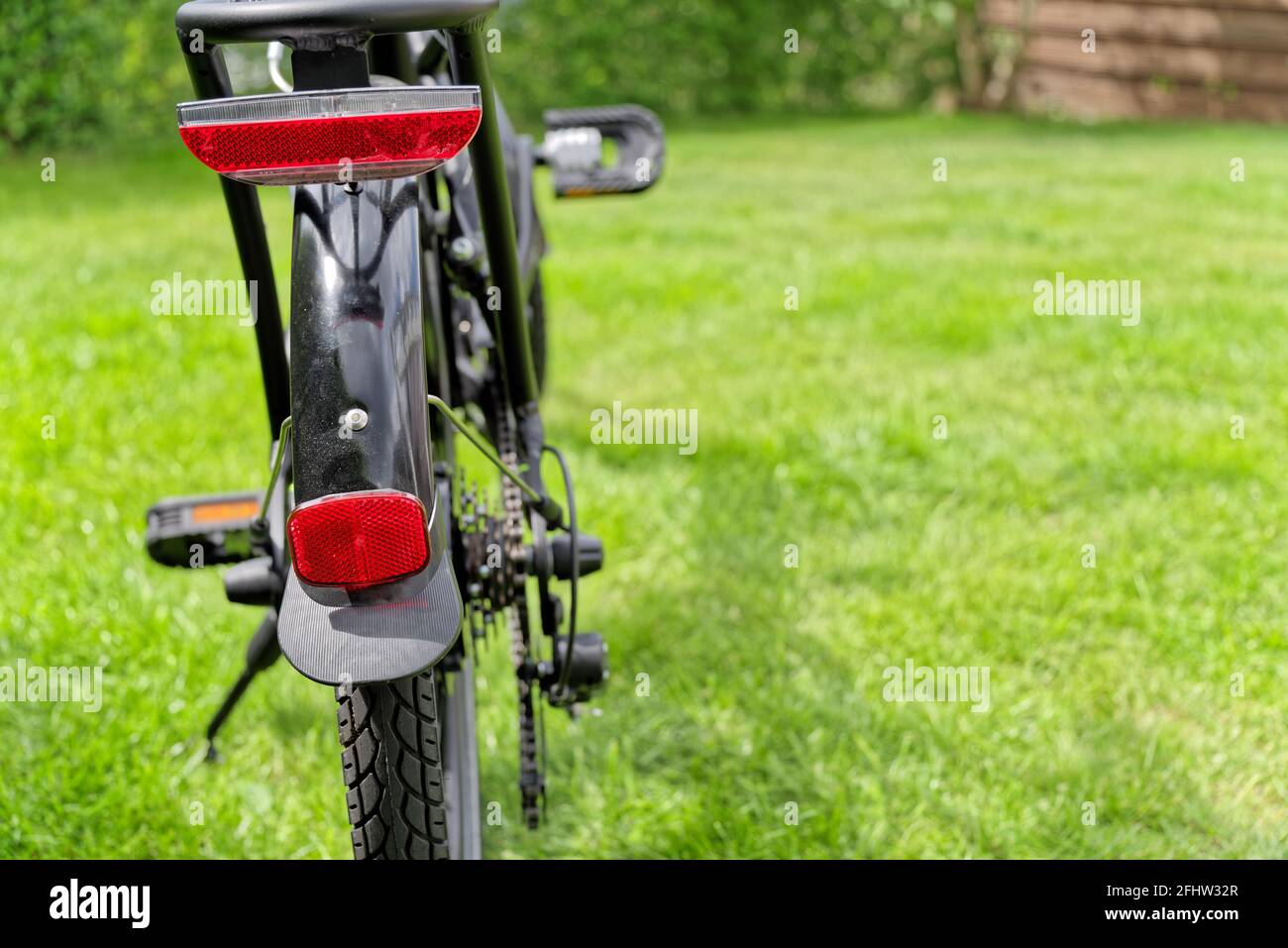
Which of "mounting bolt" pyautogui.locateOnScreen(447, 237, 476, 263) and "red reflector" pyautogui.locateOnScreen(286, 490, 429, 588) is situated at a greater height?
"mounting bolt" pyautogui.locateOnScreen(447, 237, 476, 263)

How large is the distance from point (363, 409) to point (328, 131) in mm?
301

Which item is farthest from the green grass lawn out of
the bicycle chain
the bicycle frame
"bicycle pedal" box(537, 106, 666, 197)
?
"bicycle pedal" box(537, 106, 666, 197)

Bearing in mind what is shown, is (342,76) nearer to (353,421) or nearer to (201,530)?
(353,421)

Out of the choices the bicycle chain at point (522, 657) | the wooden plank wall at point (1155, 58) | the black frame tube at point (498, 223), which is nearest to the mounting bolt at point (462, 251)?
the black frame tube at point (498, 223)

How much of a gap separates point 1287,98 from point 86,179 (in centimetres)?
1242

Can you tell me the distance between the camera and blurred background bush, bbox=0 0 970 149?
8.61 metres

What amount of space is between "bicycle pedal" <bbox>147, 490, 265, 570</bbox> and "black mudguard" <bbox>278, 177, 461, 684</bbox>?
3.08 ft

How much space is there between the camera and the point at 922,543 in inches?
122

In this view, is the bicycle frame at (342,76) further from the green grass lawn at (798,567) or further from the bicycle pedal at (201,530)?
the green grass lawn at (798,567)

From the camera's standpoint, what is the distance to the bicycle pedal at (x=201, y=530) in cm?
217

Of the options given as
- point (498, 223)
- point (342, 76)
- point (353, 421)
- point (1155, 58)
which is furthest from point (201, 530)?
point (1155, 58)

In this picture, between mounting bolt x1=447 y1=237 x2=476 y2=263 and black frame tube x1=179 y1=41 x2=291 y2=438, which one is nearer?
black frame tube x1=179 y1=41 x2=291 y2=438

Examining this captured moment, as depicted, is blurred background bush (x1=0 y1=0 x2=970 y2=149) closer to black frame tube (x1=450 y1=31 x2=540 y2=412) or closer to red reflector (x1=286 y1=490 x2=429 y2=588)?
Result: black frame tube (x1=450 y1=31 x2=540 y2=412)

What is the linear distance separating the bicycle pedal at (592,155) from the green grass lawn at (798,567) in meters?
0.95
